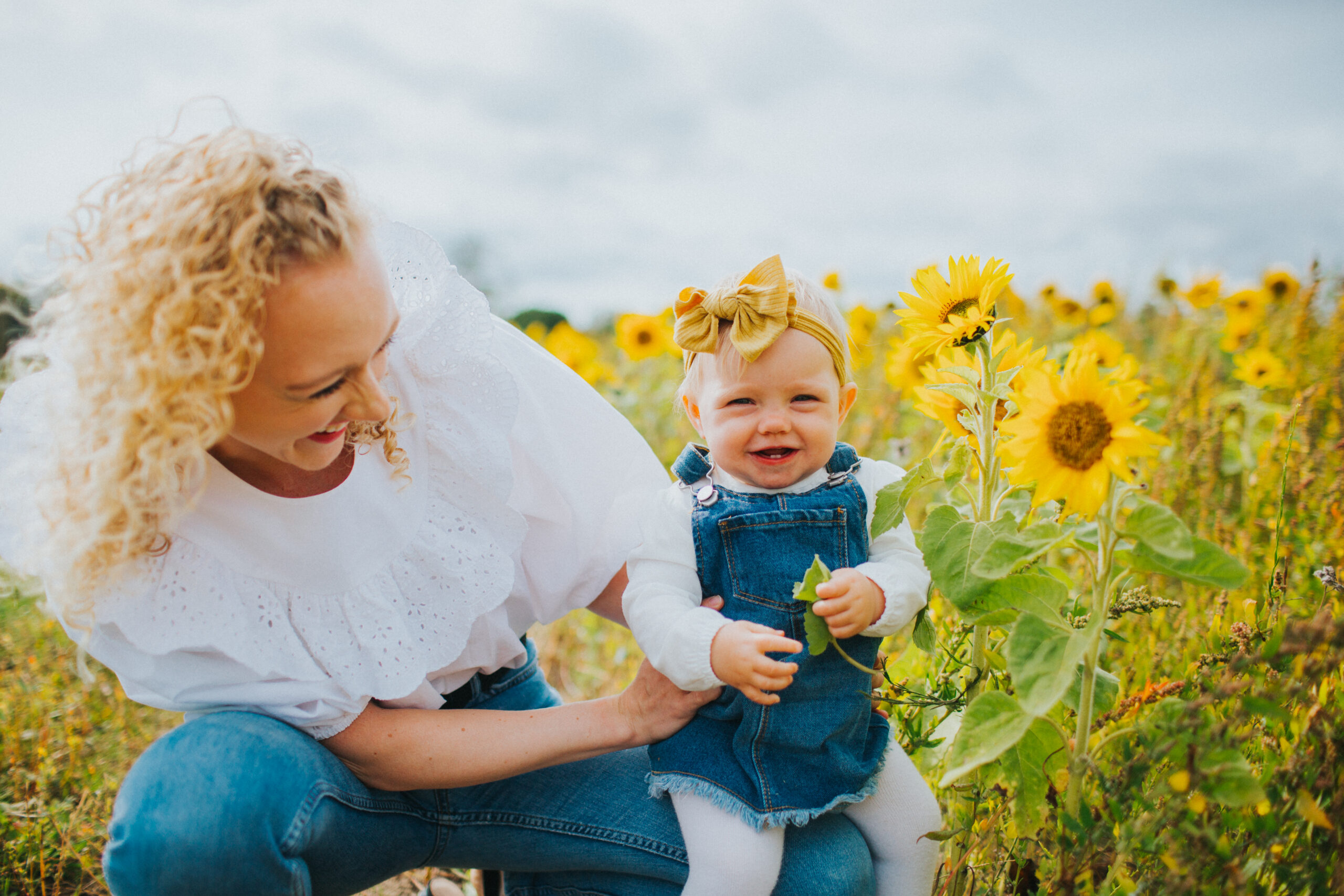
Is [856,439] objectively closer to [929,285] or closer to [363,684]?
[929,285]

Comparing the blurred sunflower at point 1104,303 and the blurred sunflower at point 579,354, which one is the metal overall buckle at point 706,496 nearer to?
the blurred sunflower at point 579,354

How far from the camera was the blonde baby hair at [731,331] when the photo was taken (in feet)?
4.74

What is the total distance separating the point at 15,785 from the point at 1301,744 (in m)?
2.64

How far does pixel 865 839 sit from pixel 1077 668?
0.52 metres

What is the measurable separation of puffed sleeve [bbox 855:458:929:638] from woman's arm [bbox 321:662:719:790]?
0.34 meters

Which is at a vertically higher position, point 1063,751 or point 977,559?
point 977,559

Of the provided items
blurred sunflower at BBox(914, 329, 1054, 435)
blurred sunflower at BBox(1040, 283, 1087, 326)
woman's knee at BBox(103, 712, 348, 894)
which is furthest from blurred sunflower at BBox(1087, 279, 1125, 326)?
woman's knee at BBox(103, 712, 348, 894)

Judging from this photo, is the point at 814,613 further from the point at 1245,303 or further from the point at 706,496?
the point at 1245,303

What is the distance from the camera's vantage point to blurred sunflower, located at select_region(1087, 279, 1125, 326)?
16.0ft

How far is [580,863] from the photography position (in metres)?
1.63

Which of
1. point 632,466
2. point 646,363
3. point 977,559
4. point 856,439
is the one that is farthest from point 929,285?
point 646,363

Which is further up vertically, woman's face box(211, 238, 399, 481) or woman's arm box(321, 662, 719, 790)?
woman's face box(211, 238, 399, 481)

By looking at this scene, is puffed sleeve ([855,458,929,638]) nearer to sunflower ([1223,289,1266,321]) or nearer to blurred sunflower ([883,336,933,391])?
blurred sunflower ([883,336,933,391])

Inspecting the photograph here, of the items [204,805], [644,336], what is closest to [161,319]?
[204,805]
